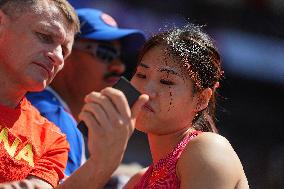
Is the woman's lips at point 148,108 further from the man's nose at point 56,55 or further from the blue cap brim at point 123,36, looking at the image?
the blue cap brim at point 123,36

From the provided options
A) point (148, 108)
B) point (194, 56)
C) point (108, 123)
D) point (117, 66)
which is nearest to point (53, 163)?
point (148, 108)

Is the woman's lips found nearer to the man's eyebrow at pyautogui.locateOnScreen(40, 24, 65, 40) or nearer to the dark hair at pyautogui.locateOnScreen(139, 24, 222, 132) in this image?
the dark hair at pyautogui.locateOnScreen(139, 24, 222, 132)

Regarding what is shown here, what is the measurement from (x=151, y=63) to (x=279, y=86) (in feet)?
21.2

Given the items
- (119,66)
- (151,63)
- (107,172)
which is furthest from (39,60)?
(119,66)

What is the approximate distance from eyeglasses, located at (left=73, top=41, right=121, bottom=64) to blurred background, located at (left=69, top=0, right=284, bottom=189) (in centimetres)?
296

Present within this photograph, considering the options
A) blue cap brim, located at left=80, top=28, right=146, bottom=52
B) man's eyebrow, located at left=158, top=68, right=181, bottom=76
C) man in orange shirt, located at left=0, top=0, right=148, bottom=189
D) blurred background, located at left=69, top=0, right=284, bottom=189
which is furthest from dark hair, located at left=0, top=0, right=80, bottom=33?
blurred background, located at left=69, top=0, right=284, bottom=189

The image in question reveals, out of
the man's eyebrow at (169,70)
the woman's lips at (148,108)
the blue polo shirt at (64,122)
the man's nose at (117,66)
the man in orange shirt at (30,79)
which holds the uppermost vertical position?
the man's eyebrow at (169,70)

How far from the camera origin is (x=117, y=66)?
15.9 feet

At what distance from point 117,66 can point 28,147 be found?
1902mm

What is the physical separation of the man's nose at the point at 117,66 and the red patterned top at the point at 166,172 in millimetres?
2082

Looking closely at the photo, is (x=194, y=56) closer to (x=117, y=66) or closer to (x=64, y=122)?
(x=64, y=122)

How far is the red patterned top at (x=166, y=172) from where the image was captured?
2.58 metres

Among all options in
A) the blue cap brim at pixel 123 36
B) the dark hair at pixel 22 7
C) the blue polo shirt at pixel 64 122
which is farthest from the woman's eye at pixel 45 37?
the blue cap brim at pixel 123 36

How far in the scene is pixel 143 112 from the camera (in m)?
2.65
